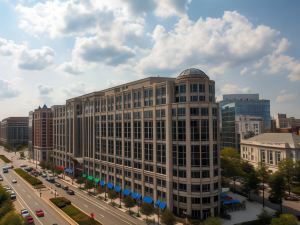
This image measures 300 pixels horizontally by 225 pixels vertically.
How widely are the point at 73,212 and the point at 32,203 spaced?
1872 centimetres

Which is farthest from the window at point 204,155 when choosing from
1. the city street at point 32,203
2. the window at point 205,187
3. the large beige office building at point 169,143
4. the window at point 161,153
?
the city street at point 32,203

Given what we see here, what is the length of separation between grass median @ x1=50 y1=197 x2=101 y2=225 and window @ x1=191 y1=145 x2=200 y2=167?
2685cm

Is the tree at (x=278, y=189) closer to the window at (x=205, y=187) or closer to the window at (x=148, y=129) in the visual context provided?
the window at (x=205, y=187)

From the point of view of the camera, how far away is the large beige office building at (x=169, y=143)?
66.6 meters

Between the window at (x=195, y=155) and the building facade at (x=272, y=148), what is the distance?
4361 centimetres

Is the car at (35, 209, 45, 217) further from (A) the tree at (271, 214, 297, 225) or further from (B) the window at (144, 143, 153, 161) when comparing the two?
(A) the tree at (271, 214, 297, 225)

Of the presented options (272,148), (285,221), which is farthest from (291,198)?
→ (285,221)

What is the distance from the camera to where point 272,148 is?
359ft

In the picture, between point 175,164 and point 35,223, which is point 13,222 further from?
point 175,164

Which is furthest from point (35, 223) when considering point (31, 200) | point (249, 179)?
point (249, 179)

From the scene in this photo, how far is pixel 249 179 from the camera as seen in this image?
7912cm

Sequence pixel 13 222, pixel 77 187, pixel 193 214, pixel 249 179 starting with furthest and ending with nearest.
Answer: pixel 77 187 < pixel 249 179 < pixel 193 214 < pixel 13 222

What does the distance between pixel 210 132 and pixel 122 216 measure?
30.7m

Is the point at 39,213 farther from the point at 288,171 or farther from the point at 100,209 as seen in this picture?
the point at 288,171
